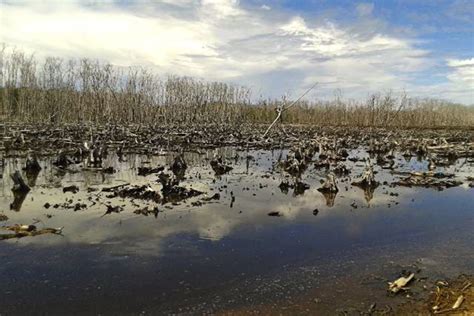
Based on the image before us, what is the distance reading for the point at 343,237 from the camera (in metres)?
11.2

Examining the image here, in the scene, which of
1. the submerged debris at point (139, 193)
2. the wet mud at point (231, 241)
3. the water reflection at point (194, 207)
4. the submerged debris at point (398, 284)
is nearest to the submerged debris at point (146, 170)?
the wet mud at point (231, 241)

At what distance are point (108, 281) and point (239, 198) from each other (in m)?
7.88

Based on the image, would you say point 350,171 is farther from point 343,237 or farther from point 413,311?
point 413,311

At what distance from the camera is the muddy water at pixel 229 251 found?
285 inches

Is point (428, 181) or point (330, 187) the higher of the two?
point (428, 181)

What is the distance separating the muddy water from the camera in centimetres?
725

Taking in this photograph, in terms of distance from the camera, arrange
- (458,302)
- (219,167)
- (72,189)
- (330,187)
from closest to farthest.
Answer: (458,302) → (72,189) → (330,187) → (219,167)

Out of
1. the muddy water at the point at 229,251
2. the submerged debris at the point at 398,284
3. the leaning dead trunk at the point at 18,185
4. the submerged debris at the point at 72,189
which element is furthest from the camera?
the submerged debris at the point at 72,189

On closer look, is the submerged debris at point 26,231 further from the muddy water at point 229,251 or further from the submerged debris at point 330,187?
the submerged debris at point 330,187

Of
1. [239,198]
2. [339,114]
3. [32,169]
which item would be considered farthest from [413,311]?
[339,114]

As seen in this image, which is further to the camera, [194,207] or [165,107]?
[165,107]

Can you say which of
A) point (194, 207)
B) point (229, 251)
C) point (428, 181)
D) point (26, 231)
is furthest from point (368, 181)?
point (26, 231)

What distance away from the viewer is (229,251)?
971 cm

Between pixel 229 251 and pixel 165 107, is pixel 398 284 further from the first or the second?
pixel 165 107
